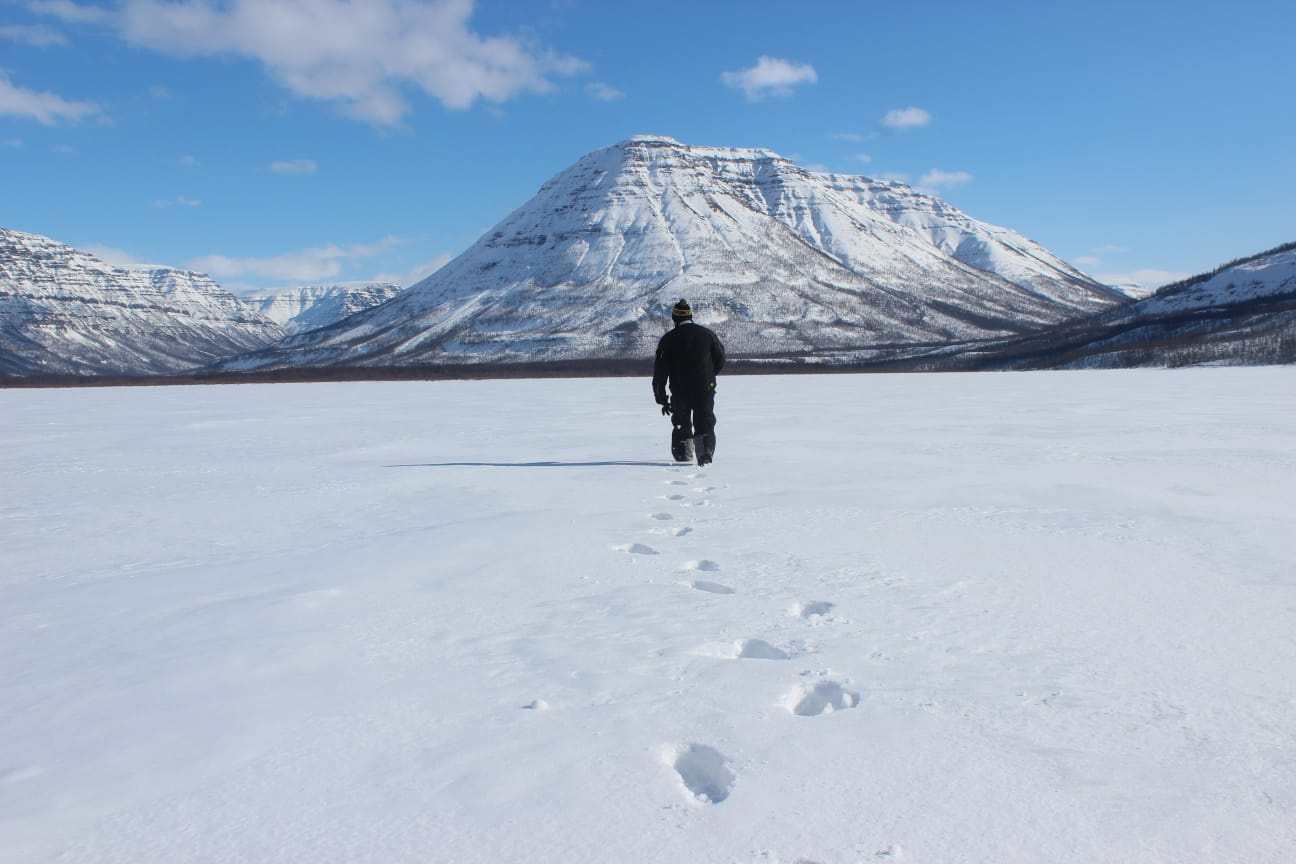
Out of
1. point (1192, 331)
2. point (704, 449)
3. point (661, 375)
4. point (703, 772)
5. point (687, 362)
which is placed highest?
point (1192, 331)

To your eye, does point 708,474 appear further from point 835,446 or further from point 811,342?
point 811,342

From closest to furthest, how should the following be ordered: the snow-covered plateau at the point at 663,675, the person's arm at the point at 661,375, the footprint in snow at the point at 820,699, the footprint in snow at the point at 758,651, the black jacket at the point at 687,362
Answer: the snow-covered plateau at the point at 663,675 → the footprint in snow at the point at 820,699 → the footprint in snow at the point at 758,651 → the black jacket at the point at 687,362 → the person's arm at the point at 661,375

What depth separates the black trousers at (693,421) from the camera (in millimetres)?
10742

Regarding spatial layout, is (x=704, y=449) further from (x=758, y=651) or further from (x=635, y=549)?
(x=758, y=651)

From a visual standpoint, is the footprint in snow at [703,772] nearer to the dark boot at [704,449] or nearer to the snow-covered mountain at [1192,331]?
the dark boot at [704,449]

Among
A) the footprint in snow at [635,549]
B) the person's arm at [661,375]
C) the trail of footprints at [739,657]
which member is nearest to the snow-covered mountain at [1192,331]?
the person's arm at [661,375]

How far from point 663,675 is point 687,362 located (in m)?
7.79

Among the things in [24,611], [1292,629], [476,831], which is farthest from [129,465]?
[1292,629]

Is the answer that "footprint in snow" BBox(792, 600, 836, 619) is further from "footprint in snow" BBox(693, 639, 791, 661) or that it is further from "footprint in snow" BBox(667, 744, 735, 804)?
"footprint in snow" BBox(667, 744, 735, 804)

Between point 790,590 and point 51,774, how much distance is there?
344 cm

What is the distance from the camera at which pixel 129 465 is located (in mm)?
11664

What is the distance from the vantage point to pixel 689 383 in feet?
36.0

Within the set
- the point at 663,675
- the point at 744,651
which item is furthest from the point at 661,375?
the point at 663,675

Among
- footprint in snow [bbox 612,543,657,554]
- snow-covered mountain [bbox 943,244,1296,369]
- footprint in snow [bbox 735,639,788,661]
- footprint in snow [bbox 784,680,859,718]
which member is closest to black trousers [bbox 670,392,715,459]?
footprint in snow [bbox 612,543,657,554]
